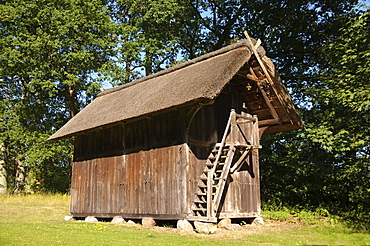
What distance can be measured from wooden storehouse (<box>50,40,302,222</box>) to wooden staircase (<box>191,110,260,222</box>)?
0.03 metres

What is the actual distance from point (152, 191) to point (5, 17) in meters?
19.1

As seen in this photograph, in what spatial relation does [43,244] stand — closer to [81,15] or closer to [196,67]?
[196,67]

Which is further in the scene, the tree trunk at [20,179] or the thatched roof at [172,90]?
the tree trunk at [20,179]

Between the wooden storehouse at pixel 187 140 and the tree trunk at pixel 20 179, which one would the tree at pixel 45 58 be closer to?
the tree trunk at pixel 20 179

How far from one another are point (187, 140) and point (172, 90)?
1.80m

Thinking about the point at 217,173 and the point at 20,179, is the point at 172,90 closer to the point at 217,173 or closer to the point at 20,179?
the point at 217,173

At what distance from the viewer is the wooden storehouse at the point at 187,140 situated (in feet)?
43.7

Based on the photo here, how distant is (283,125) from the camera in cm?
1670

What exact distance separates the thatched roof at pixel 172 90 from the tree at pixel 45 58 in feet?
28.7

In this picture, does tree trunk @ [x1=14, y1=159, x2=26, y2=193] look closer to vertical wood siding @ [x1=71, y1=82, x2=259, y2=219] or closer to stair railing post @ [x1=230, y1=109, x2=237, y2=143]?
vertical wood siding @ [x1=71, y1=82, x2=259, y2=219]

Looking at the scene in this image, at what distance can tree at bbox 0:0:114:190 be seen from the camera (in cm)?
2666

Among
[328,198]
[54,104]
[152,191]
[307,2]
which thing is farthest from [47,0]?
[328,198]

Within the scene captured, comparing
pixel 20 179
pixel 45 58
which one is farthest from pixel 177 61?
pixel 20 179

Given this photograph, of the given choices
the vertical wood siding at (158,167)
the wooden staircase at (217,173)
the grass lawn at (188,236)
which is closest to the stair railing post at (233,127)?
the wooden staircase at (217,173)
